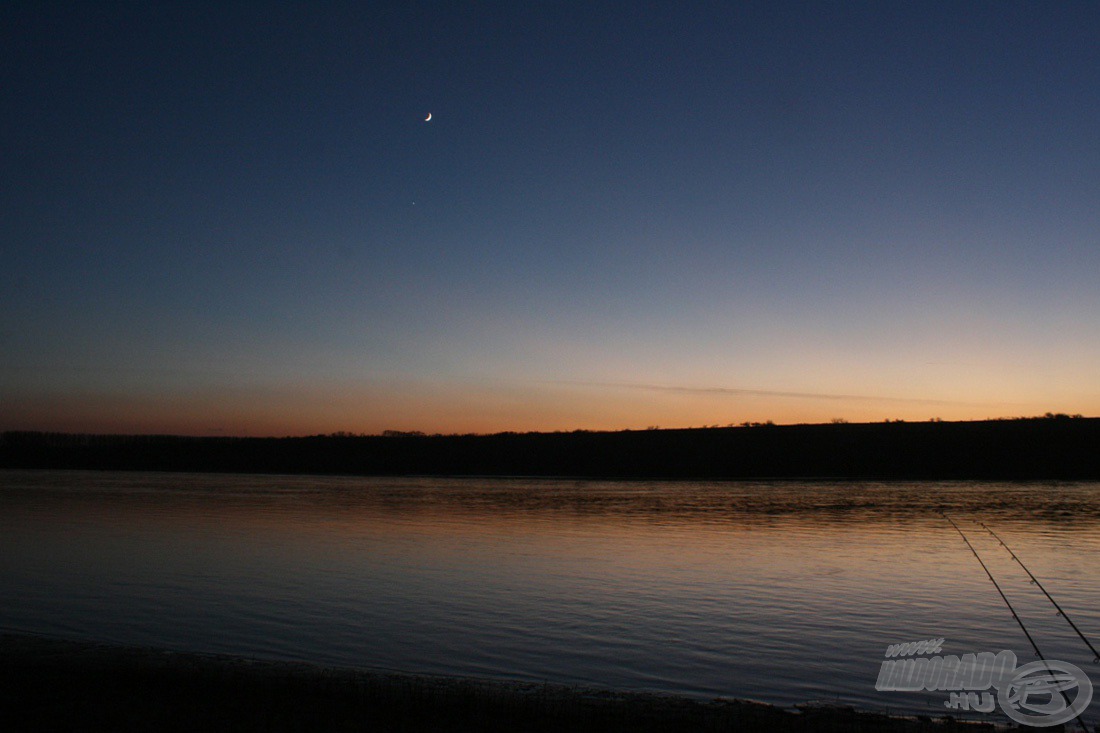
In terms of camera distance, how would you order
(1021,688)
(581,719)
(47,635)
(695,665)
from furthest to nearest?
1. (47,635)
2. (695,665)
3. (1021,688)
4. (581,719)

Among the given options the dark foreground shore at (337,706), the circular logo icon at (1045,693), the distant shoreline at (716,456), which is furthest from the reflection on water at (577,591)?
the distant shoreline at (716,456)

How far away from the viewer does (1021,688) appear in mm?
11609

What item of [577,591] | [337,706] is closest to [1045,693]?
[337,706]

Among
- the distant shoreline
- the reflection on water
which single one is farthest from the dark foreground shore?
the distant shoreline

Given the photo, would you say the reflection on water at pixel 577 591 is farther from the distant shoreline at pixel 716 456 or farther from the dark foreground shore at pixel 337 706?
the distant shoreline at pixel 716 456

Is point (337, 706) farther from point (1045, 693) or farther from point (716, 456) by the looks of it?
point (716, 456)

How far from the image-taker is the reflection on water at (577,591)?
1363cm

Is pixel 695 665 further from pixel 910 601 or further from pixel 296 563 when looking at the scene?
pixel 296 563

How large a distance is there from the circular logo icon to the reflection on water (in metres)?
0.45

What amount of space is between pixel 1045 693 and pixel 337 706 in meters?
9.23

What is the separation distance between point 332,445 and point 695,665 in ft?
501

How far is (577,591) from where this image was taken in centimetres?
1992

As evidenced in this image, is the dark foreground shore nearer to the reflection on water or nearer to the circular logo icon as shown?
the circular logo icon

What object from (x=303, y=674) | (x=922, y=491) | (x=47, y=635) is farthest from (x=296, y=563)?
(x=922, y=491)
